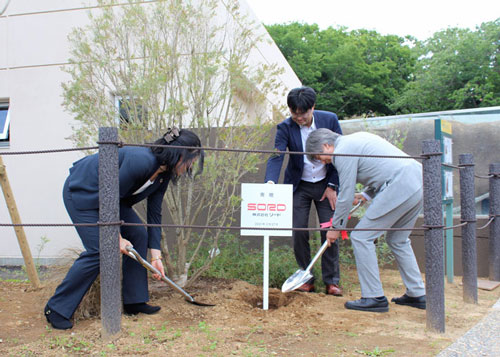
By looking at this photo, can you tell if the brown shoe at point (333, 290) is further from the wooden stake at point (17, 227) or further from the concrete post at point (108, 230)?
the wooden stake at point (17, 227)

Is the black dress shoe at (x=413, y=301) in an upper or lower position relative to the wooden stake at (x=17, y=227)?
lower

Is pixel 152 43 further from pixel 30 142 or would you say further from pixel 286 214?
pixel 30 142

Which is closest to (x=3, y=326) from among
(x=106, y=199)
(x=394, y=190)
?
(x=106, y=199)

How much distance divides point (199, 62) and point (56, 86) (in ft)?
11.5

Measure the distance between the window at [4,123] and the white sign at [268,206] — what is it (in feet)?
16.7

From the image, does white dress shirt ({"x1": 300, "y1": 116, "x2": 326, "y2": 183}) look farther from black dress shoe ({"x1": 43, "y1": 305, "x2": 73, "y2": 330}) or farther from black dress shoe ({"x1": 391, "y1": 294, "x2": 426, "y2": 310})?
black dress shoe ({"x1": 43, "y1": 305, "x2": 73, "y2": 330})

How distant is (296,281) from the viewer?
396 centimetres

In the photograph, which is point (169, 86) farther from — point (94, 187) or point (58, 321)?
point (58, 321)

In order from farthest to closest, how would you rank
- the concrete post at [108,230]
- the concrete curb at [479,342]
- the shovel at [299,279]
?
the shovel at [299,279] < the concrete post at [108,230] < the concrete curb at [479,342]

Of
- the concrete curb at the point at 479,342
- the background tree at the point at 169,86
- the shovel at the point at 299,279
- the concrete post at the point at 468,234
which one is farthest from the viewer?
the background tree at the point at 169,86

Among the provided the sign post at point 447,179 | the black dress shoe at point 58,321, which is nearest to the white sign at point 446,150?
the sign post at point 447,179

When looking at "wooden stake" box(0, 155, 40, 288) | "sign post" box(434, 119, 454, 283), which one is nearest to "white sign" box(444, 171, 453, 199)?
"sign post" box(434, 119, 454, 283)

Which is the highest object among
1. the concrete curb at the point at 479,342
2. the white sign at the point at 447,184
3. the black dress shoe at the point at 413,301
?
the white sign at the point at 447,184

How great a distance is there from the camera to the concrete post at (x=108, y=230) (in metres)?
2.84
